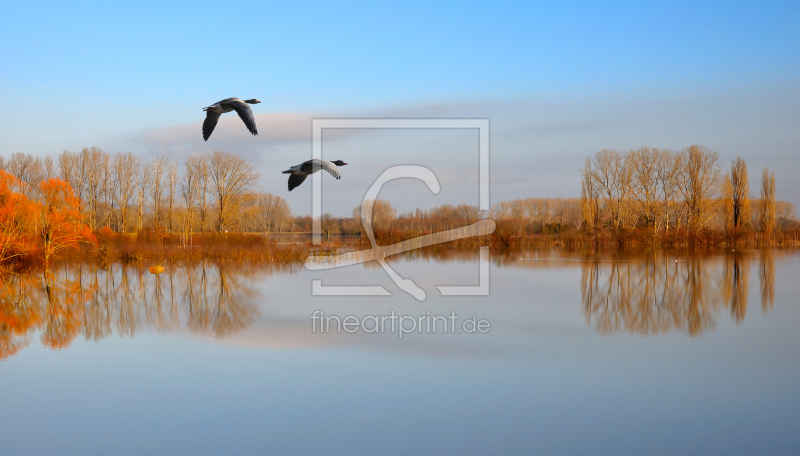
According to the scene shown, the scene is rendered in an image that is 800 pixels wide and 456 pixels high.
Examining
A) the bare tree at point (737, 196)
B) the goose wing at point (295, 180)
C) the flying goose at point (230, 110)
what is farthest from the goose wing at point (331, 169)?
the bare tree at point (737, 196)

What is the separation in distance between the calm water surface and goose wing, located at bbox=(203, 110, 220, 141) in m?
3.37

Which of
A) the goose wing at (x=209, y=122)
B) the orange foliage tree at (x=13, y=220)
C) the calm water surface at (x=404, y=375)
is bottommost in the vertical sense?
the calm water surface at (x=404, y=375)

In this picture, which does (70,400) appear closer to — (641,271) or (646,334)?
(646,334)

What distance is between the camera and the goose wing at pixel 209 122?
32.7ft

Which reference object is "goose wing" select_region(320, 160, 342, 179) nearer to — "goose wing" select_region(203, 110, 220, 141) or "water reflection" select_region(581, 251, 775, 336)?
"goose wing" select_region(203, 110, 220, 141)

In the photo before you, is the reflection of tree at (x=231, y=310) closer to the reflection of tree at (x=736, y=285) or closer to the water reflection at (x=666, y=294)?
the water reflection at (x=666, y=294)

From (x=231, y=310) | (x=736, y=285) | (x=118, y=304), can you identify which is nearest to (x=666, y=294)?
(x=736, y=285)

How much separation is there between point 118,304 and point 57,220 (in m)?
12.3

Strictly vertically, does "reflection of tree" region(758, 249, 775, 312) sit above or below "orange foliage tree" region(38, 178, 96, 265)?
below

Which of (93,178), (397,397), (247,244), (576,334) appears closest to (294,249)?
(247,244)

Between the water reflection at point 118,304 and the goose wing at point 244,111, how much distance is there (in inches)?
152

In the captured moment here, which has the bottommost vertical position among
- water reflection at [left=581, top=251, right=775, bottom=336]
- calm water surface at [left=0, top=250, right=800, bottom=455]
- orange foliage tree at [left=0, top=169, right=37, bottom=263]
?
calm water surface at [left=0, top=250, right=800, bottom=455]

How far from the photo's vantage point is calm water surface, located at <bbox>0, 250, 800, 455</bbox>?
5797mm

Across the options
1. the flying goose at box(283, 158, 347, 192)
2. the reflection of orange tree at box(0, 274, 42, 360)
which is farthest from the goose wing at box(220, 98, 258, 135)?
the reflection of orange tree at box(0, 274, 42, 360)
